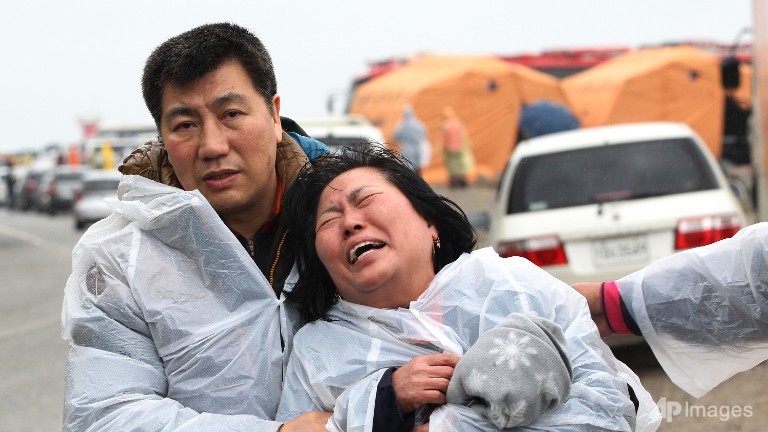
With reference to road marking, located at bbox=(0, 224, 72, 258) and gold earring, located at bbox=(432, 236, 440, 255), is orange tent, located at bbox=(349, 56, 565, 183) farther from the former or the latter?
gold earring, located at bbox=(432, 236, 440, 255)

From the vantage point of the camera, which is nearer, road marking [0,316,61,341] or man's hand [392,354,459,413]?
man's hand [392,354,459,413]

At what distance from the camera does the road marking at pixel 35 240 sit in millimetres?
23422

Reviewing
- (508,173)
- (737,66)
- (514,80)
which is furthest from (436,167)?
(508,173)

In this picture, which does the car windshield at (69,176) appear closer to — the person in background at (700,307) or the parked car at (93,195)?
the parked car at (93,195)

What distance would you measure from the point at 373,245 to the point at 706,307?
80 centimetres

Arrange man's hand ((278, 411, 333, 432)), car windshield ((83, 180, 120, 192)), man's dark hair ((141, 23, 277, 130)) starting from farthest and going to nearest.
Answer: car windshield ((83, 180, 120, 192)) → man's dark hair ((141, 23, 277, 130)) → man's hand ((278, 411, 333, 432))

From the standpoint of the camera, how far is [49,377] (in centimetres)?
909

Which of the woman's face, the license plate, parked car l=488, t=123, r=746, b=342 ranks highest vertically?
the woman's face

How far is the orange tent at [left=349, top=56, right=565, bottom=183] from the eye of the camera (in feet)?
83.9

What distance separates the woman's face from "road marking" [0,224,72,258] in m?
19.8

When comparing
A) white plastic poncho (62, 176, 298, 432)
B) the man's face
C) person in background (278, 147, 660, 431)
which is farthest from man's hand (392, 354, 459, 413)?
the man's face

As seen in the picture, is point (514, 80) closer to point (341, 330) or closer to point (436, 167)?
point (436, 167)

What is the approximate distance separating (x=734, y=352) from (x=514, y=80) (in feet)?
76.6

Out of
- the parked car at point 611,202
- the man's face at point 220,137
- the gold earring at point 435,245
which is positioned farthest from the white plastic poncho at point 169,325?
the parked car at point 611,202
